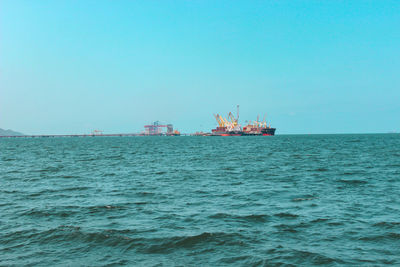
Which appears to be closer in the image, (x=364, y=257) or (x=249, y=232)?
(x=364, y=257)

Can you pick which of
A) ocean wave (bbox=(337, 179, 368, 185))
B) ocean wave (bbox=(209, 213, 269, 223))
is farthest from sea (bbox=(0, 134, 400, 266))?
ocean wave (bbox=(337, 179, 368, 185))

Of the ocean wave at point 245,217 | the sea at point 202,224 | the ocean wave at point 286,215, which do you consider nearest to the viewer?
the sea at point 202,224

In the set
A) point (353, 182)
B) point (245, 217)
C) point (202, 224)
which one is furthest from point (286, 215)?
point (353, 182)

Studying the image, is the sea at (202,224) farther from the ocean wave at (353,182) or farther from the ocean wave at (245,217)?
the ocean wave at (353,182)

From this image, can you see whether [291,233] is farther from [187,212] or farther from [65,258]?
[65,258]

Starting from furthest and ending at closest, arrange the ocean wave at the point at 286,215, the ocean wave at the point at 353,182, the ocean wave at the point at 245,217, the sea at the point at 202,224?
the ocean wave at the point at 353,182 < the ocean wave at the point at 286,215 < the ocean wave at the point at 245,217 < the sea at the point at 202,224

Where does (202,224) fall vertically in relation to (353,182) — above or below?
below

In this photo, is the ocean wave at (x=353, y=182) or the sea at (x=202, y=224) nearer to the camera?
the sea at (x=202, y=224)

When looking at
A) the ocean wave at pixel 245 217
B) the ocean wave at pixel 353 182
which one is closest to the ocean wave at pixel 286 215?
the ocean wave at pixel 245 217

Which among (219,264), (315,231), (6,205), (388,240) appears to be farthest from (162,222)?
(6,205)

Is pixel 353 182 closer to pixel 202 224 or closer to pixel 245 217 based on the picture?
pixel 245 217

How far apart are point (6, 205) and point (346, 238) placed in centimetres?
1693

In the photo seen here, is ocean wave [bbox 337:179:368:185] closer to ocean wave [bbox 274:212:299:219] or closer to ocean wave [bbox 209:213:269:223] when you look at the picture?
ocean wave [bbox 274:212:299:219]

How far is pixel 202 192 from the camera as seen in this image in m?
20.0
